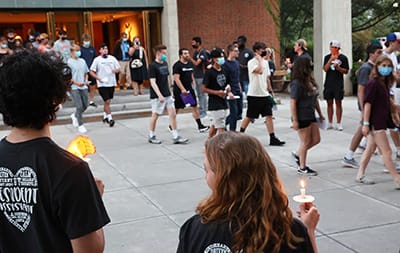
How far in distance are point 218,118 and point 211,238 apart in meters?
7.43

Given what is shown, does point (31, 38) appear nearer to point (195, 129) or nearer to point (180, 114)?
point (180, 114)

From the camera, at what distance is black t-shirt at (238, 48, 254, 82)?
43.9 feet

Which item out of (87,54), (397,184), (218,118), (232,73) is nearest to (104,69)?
(87,54)

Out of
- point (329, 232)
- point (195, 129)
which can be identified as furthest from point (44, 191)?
point (195, 129)

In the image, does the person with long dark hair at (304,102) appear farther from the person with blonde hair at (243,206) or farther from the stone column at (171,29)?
the stone column at (171,29)

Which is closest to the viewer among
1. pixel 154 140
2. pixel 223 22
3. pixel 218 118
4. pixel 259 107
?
pixel 218 118

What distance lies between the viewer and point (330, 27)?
54.4ft

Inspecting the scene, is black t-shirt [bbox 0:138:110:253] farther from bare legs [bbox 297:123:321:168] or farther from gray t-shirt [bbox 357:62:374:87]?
gray t-shirt [bbox 357:62:374:87]

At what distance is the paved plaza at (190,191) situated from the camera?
5238 millimetres

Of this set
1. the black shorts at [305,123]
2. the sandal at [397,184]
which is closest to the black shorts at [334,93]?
the black shorts at [305,123]

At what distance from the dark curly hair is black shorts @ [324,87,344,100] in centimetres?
964

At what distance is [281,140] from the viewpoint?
33.7ft

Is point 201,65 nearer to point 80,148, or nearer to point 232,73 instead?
point 232,73

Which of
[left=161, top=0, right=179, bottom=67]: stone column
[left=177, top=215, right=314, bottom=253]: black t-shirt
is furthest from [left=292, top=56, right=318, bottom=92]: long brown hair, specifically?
[left=161, top=0, right=179, bottom=67]: stone column
